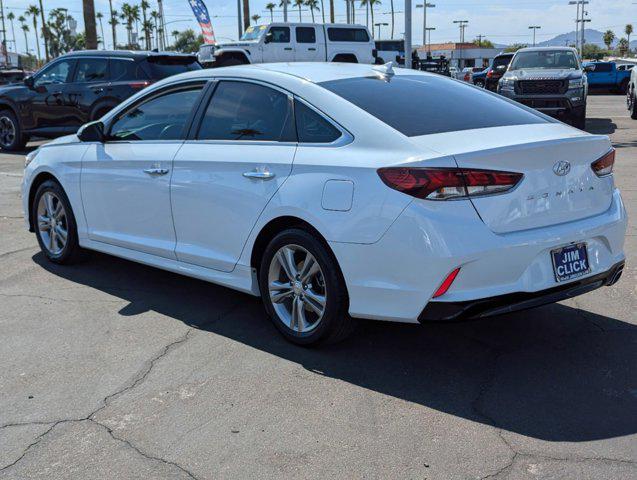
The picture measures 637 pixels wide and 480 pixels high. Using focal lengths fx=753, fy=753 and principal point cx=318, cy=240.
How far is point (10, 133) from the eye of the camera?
15617mm

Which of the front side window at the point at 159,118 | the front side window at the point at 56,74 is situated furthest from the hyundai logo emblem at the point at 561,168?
the front side window at the point at 56,74

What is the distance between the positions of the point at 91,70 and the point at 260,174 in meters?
10.6

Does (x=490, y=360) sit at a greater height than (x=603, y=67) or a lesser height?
lesser

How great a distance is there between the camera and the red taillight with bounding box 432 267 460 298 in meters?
3.77

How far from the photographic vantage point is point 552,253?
3965mm

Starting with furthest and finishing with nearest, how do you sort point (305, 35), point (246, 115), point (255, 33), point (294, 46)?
point (305, 35) → point (294, 46) → point (255, 33) → point (246, 115)

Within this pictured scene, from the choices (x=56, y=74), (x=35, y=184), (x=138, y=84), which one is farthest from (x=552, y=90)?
(x=35, y=184)

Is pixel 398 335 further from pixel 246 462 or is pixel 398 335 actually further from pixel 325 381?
pixel 246 462

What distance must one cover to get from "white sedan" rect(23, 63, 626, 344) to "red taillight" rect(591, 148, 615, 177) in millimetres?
16

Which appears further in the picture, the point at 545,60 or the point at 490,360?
the point at 545,60

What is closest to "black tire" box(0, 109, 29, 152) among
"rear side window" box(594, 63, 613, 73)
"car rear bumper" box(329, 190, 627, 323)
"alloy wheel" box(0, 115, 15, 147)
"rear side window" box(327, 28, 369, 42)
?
"alloy wheel" box(0, 115, 15, 147)

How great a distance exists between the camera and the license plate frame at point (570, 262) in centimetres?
399

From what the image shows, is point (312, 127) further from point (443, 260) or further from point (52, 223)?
point (52, 223)

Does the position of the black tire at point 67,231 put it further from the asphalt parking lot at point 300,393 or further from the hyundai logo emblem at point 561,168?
the hyundai logo emblem at point 561,168
